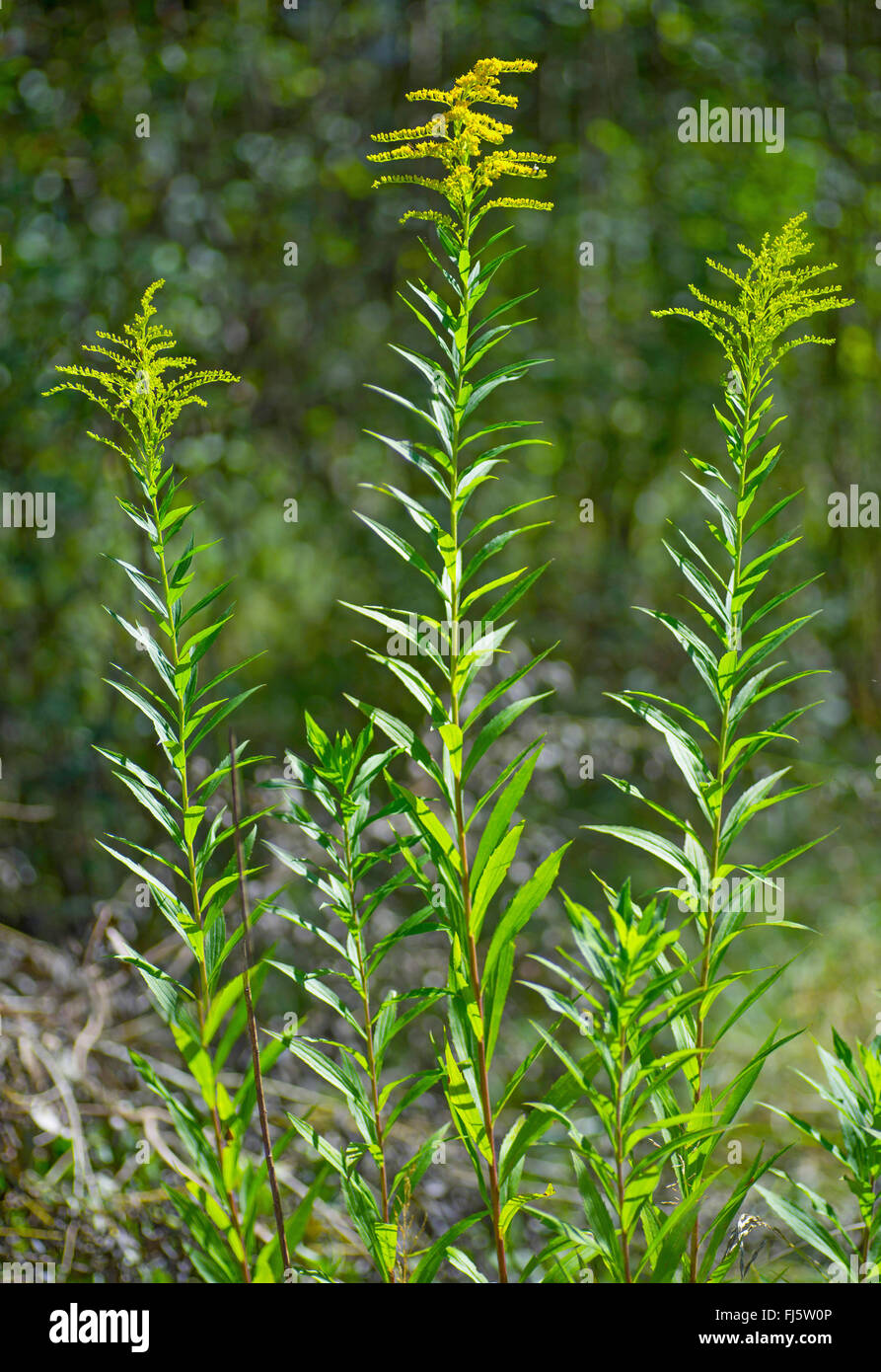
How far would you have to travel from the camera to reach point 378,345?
7.74 ft

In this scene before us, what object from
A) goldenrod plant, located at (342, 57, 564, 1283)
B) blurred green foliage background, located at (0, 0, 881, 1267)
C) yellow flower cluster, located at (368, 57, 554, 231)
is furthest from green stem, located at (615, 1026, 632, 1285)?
blurred green foliage background, located at (0, 0, 881, 1267)

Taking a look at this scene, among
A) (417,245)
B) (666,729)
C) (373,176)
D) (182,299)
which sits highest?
(373,176)

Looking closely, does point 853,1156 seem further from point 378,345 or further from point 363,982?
point 378,345

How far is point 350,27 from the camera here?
2.28m

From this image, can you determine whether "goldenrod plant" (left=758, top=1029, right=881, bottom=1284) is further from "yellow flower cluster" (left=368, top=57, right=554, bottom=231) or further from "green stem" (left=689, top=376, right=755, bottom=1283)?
"yellow flower cluster" (left=368, top=57, right=554, bottom=231)

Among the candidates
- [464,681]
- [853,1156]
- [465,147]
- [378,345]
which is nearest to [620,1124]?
[853,1156]

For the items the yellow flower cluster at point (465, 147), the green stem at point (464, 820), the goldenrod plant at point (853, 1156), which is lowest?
the goldenrod plant at point (853, 1156)

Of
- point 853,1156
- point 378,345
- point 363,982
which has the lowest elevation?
point 853,1156

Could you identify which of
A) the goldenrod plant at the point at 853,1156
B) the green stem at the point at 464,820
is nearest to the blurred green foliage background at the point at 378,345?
the goldenrod plant at the point at 853,1156

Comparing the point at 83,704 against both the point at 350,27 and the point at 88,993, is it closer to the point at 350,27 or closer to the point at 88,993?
the point at 88,993

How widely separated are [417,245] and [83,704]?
1.25m

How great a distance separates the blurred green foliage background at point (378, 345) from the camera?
7.18ft

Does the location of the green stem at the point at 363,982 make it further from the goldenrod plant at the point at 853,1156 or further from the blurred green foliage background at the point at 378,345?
the blurred green foliage background at the point at 378,345

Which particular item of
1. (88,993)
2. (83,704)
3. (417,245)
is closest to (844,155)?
(417,245)
